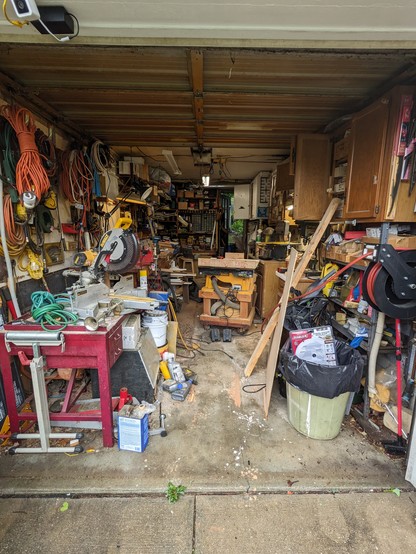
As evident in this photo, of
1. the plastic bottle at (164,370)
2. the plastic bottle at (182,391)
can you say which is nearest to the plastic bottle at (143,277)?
the plastic bottle at (164,370)

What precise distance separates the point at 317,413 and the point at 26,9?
8.88 feet

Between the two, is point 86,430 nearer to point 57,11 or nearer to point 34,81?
point 57,11

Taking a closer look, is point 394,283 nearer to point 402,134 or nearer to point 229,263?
point 402,134

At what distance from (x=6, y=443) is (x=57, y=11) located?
2602mm

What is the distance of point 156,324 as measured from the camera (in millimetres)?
2816

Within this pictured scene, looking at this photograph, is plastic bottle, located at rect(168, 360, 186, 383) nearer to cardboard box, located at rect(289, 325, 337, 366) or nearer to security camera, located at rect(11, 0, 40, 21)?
cardboard box, located at rect(289, 325, 337, 366)

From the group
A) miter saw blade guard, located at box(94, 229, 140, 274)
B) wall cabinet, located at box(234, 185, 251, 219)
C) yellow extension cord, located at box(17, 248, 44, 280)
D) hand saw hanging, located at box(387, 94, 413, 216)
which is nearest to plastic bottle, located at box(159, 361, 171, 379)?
miter saw blade guard, located at box(94, 229, 140, 274)

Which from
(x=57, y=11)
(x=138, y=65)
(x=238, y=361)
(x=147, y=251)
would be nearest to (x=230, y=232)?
(x=147, y=251)

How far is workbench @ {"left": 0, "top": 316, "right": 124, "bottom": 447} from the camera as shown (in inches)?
68.3

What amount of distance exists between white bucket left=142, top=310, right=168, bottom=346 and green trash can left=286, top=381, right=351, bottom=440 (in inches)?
56.7

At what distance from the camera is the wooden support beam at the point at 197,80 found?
177 centimetres

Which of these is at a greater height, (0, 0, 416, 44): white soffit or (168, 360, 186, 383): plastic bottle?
(0, 0, 416, 44): white soffit

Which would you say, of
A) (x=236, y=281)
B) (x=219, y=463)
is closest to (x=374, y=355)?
(x=219, y=463)

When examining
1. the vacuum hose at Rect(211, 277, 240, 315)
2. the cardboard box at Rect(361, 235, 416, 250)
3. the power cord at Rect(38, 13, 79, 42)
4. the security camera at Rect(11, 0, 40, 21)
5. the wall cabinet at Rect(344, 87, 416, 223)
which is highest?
the power cord at Rect(38, 13, 79, 42)
